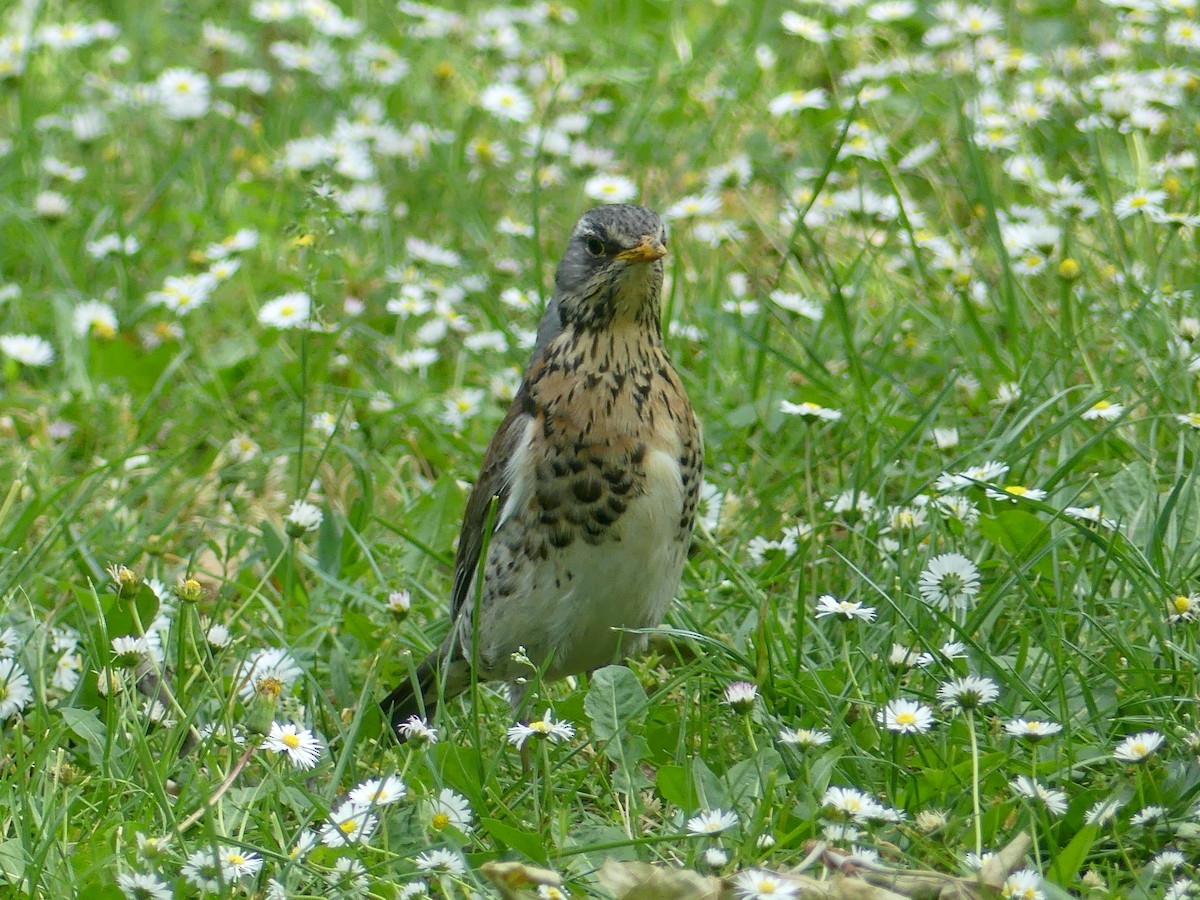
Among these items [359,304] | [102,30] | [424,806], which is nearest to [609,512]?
[424,806]

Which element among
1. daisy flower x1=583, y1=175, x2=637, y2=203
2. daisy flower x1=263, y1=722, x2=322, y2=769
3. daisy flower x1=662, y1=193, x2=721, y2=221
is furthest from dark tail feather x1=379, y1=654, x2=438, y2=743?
daisy flower x1=583, y1=175, x2=637, y2=203

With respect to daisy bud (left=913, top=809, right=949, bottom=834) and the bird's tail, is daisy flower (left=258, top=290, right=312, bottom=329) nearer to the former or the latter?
the bird's tail

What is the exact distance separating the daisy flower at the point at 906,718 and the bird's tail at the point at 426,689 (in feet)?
4.62

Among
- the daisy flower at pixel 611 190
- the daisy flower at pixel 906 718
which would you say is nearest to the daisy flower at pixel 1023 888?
the daisy flower at pixel 906 718

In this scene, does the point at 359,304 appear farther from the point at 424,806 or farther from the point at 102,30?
the point at 424,806

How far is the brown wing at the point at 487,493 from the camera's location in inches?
180

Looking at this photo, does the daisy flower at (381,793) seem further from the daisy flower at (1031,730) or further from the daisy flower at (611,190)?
the daisy flower at (611,190)

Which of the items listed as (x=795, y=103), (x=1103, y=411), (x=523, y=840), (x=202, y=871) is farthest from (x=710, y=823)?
(x=795, y=103)

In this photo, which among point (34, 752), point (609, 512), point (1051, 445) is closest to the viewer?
point (34, 752)

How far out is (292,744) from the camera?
388 cm

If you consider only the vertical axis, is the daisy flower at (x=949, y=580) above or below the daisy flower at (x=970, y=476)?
below

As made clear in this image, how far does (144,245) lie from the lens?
7.35m

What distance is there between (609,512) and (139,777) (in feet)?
4.33

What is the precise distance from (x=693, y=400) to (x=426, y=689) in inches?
67.7
